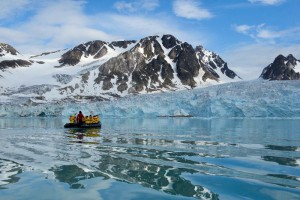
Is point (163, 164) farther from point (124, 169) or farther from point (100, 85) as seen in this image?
point (100, 85)

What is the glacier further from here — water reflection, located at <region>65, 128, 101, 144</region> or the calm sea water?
the calm sea water

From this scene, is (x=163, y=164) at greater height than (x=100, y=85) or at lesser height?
lesser

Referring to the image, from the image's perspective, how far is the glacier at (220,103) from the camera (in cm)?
4878

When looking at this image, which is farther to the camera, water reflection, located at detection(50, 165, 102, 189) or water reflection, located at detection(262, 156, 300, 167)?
water reflection, located at detection(262, 156, 300, 167)

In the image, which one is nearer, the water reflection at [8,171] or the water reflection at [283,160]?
the water reflection at [8,171]

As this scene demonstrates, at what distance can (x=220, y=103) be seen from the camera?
53500 millimetres

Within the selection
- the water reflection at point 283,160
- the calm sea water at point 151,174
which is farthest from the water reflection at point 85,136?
the water reflection at point 283,160

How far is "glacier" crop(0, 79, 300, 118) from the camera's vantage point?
4878 cm

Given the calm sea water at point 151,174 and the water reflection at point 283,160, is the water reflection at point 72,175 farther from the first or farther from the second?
the water reflection at point 283,160

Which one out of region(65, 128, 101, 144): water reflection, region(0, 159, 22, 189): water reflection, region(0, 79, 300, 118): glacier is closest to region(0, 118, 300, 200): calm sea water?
region(0, 159, 22, 189): water reflection

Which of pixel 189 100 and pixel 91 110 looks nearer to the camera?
pixel 189 100

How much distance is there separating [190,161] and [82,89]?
179963 mm

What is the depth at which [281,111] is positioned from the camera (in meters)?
49.5

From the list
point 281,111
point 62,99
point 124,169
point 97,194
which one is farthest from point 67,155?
point 62,99
